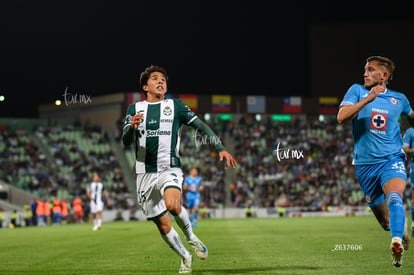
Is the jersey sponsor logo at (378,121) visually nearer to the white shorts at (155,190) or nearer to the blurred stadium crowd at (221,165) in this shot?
the white shorts at (155,190)

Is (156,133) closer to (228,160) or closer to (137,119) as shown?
(137,119)

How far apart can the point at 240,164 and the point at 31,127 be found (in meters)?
16.3

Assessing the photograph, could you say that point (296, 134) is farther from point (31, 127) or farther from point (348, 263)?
point (348, 263)

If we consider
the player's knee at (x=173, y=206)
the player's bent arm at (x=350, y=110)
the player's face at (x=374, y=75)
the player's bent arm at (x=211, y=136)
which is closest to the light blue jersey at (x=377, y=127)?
the player's face at (x=374, y=75)

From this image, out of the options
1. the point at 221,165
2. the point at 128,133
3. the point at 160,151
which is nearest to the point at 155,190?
the point at 160,151

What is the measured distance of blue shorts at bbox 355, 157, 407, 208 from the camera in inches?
363

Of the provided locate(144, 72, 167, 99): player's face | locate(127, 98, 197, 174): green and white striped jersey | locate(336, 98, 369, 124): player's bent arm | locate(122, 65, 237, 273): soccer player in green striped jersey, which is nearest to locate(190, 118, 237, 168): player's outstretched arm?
locate(122, 65, 237, 273): soccer player in green striped jersey

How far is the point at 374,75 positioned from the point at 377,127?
71 cm

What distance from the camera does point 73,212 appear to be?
140 feet

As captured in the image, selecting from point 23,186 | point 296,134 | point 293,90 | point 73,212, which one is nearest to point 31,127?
point 23,186

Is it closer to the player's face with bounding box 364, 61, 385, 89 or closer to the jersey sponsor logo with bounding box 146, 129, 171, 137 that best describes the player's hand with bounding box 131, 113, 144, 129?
the jersey sponsor logo with bounding box 146, 129, 171, 137

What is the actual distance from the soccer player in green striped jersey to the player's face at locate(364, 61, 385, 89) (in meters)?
2.19

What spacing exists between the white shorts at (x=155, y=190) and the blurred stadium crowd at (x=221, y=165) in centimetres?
3555

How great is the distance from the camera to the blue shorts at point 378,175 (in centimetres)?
921
